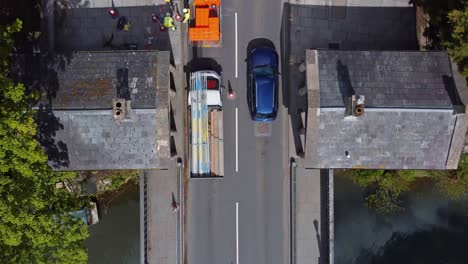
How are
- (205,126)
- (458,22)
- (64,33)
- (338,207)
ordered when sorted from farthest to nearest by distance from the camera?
(338,207) → (64,33) → (205,126) → (458,22)

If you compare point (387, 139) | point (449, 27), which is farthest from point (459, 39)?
point (387, 139)

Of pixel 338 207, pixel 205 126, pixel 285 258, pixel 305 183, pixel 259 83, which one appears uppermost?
pixel 259 83

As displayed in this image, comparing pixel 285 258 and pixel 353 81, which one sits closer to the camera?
pixel 353 81

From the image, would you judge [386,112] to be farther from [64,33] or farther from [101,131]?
[64,33]

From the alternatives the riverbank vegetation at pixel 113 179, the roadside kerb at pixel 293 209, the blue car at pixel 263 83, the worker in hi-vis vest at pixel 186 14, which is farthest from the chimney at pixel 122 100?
the roadside kerb at pixel 293 209

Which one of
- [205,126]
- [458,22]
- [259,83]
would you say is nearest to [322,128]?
[259,83]

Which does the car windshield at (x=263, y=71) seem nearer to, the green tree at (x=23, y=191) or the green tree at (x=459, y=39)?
the green tree at (x=459, y=39)
